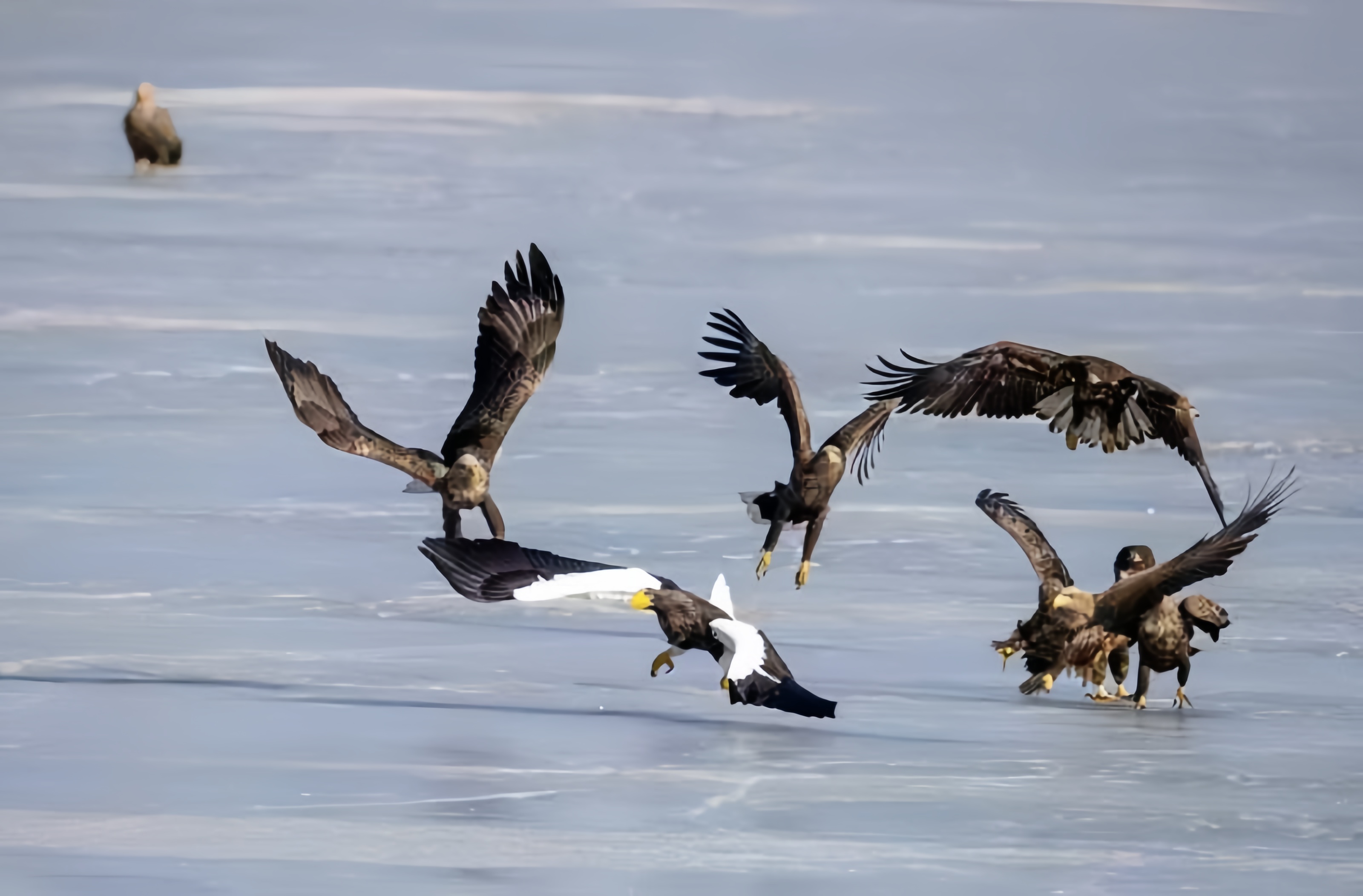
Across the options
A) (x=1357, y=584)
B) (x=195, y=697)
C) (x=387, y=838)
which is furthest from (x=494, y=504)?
(x=1357, y=584)

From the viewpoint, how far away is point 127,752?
11.5m

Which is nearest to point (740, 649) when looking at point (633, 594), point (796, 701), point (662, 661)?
point (796, 701)

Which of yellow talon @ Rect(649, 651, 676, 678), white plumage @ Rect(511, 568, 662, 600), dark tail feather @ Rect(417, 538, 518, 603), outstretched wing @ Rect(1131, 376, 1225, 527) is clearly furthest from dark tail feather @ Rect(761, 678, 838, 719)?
outstretched wing @ Rect(1131, 376, 1225, 527)

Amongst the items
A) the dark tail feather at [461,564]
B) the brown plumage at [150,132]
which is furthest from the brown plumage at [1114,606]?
the brown plumage at [150,132]

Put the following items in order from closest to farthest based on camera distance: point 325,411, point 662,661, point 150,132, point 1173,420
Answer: point 662,661 → point 1173,420 → point 325,411 → point 150,132

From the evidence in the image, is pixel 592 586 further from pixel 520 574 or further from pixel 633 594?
pixel 520 574

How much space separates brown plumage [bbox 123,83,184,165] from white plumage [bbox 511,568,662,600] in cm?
1329

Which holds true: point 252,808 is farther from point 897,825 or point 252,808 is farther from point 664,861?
point 897,825

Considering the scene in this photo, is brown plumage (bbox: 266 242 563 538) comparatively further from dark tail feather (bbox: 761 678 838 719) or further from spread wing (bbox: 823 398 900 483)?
dark tail feather (bbox: 761 678 838 719)

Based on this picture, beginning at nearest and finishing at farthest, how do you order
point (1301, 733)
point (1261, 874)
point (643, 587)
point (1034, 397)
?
point (1261, 874) < point (643, 587) < point (1301, 733) < point (1034, 397)

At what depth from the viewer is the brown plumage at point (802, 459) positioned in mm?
13148

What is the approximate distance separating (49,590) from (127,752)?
3101mm

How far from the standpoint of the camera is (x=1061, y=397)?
13.0m

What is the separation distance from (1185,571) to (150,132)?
561 inches
